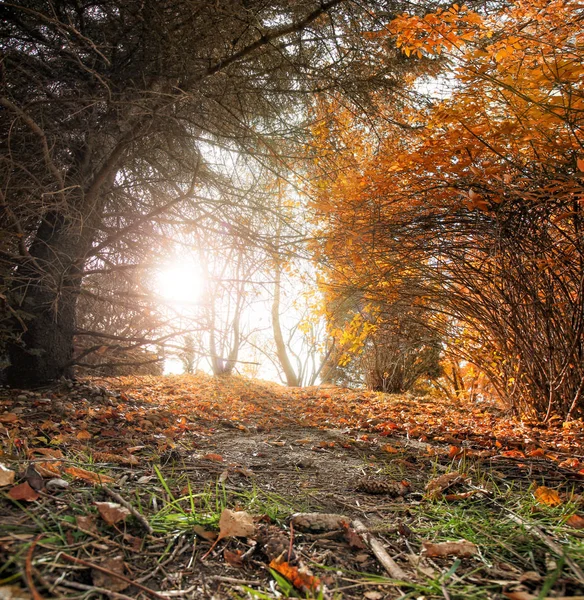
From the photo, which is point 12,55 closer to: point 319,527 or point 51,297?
point 51,297

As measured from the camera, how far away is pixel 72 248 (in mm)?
3461

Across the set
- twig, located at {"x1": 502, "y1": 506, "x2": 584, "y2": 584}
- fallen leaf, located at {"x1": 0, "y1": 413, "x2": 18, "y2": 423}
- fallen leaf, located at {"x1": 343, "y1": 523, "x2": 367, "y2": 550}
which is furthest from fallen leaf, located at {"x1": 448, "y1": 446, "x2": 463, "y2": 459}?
fallen leaf, located at {"x1": 0, "y1": 413, "x2": 18, "y2": 423}

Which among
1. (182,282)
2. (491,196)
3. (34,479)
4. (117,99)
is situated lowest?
(34,479)

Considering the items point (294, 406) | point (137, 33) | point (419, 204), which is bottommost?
point (294, 406)

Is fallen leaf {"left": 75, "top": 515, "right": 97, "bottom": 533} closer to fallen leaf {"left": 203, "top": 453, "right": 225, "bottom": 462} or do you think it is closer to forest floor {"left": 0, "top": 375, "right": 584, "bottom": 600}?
forest floor {"left": 0, "top": 375, "right": 584, "bottom": 600}

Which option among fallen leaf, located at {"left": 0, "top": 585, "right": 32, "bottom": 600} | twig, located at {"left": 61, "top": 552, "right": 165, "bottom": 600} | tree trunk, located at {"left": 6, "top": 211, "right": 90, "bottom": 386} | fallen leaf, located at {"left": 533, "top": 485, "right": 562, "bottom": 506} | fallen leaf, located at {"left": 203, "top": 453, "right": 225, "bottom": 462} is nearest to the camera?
fallen leaf, located at {"left": 0, "top": 585, "right": 32, "bottom": 600}

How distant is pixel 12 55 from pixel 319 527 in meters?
3.33

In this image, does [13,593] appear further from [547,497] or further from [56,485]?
[547,497]

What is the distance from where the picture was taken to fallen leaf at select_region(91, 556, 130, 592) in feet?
2.68

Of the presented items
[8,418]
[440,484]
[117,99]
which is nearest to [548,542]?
[440,484]

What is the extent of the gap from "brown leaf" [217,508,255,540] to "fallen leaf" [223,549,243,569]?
0.19ft

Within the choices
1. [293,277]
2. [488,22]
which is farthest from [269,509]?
[488,22]

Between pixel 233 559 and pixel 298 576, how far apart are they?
0.20m

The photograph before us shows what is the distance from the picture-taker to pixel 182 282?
386 centimetres
